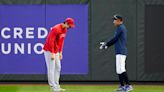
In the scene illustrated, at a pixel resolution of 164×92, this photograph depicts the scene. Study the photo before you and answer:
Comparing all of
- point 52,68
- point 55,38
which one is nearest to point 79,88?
point 52,68

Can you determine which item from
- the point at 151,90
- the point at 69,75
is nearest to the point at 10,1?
the point at 69,75

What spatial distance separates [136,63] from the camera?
1392cm

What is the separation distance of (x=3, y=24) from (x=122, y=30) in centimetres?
427

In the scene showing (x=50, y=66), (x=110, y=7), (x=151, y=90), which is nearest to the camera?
(x=50, y=66)

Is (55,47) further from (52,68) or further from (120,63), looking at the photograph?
(120,63)

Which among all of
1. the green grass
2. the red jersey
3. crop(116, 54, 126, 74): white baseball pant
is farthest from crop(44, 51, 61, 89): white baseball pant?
crop(116, 54, 126, 74): white baseball pant

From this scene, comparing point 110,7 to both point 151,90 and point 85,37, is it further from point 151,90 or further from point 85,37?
point 151,90

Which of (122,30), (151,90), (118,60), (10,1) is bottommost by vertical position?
(151,90)

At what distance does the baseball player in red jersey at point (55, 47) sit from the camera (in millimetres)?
10562

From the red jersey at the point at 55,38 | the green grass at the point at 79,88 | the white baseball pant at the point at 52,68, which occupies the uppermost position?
the red jersey at the point at 55,38

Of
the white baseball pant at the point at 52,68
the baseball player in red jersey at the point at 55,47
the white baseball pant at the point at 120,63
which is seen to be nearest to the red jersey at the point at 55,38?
the baseball player in red jersey at the point at 55,47

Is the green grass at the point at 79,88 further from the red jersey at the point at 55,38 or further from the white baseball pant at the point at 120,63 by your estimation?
the red jersey at the point at 55,38

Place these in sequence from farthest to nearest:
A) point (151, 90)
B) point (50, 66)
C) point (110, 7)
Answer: point (110, 7) → point (151, 90) → point (50, 66)

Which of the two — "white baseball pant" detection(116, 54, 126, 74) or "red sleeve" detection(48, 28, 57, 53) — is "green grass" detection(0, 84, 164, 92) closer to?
"white baseball pant" detection(116, 54, 126, 74)
